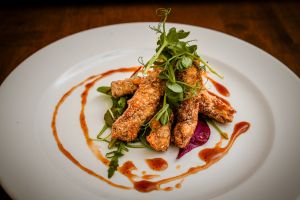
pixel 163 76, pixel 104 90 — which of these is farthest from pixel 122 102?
pixel 163 76

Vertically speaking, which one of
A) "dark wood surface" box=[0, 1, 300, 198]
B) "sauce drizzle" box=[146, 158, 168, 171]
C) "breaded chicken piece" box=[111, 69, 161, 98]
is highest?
"dark wood surface" box=[0, 1, 300, 198]

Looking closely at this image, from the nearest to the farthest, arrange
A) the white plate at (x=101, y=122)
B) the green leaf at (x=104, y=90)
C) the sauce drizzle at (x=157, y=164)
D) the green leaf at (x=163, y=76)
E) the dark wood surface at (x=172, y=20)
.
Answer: the white plate at (x=101, y=122), the sauce drizzle at (x=157, y=164), the green leaf at (x=163, y=76), the green leaf at (x=104, y=90), the dark wood surface at (x=172, y=20)

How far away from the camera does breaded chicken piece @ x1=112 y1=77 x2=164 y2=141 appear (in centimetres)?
221

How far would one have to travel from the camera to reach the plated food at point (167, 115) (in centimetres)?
217

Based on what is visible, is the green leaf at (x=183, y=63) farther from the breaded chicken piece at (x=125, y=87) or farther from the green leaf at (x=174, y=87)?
the breaded chicken piece at (x=125, y=87)

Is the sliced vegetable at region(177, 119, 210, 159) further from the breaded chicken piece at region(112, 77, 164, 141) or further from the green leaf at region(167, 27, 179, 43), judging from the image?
the green leaf at region(167, 27, 179, 43)

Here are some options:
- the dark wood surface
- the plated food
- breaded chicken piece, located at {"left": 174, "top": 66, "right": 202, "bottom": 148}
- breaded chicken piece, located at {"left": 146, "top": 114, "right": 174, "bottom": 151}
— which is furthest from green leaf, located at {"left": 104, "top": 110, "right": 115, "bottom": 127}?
the dark wood surface

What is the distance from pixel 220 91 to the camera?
2.68 m

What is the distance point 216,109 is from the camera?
7.77 ft

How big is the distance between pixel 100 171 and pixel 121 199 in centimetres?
22

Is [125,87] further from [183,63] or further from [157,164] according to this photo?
[157,164]

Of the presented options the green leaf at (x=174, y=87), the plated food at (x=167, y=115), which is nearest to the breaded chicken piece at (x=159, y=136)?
the plated food at (x=167, y=115)

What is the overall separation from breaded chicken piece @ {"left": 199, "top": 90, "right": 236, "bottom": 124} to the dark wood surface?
943 millimetres

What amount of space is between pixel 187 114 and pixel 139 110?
28 centimetres
